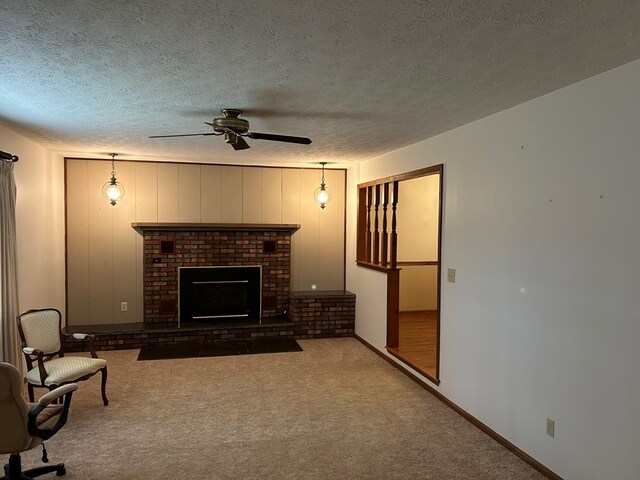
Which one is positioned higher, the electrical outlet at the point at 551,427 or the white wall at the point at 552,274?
the white wall at the point at 552,274

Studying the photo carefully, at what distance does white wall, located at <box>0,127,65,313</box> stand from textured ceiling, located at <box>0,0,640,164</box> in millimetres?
797

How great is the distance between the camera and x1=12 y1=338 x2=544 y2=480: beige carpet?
306 cm

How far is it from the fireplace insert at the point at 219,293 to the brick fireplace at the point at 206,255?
2.9 inches

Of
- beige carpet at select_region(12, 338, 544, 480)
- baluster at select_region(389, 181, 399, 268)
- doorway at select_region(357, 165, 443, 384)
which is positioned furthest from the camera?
baluster at select_region(389, 181, 399, 268)

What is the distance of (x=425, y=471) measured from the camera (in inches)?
120

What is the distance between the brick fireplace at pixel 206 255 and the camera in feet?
20.8

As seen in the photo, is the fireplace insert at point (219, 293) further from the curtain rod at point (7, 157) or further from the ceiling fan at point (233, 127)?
the ceiling fan at point (233, 127)

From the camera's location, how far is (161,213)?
642 centimetres

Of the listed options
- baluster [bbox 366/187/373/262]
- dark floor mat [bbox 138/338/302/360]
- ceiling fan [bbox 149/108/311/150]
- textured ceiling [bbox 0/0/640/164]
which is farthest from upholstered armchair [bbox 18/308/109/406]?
baluster [bbox 366/187/373/262]

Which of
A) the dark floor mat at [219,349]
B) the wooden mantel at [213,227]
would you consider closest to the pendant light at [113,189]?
the wooden mantel at [213,227]

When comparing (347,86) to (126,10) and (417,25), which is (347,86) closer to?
(417,25)

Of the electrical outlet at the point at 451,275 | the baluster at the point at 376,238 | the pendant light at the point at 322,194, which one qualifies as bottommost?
the electrical outlet at the point at 451,275

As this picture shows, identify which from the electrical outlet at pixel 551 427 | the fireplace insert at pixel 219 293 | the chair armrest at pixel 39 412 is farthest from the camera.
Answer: the fireplace insert at pixel 219 293

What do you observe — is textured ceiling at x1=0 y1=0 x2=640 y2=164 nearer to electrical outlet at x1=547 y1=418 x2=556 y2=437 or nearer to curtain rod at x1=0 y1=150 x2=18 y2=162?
curtain rod at x1=0 y1=150 x2=18 y2=162
